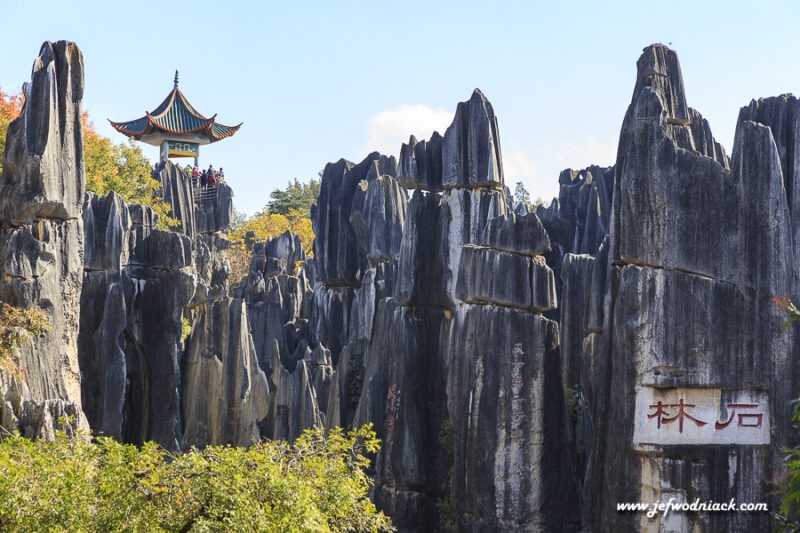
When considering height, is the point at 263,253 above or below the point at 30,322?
above

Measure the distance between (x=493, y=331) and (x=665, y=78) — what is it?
14.0ft

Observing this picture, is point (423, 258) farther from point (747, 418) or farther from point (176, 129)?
point (176, 129)

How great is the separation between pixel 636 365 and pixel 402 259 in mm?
7452

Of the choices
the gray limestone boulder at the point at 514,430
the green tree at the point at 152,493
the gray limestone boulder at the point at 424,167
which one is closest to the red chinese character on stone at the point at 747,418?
the gray limestone boulder at the point at 514,430


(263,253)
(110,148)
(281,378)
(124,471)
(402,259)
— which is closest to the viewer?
(124,471)

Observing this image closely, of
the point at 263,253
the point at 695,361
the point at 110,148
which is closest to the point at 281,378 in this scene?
the point at 110,148

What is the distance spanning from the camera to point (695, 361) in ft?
42.0

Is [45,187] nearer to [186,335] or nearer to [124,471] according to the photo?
[124,471]

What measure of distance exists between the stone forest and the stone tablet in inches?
0.9

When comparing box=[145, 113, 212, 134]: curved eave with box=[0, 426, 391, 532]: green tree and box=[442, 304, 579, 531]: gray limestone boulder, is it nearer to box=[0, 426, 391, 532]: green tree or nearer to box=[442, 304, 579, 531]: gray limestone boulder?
box=[442, 304, 579, 531]: gray limestone boulder

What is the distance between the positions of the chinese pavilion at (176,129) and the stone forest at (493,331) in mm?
29906

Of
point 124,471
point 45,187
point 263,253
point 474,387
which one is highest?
point 263,253

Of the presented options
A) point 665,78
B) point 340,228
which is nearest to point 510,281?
point 665,78

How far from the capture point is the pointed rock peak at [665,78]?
47.5ft
